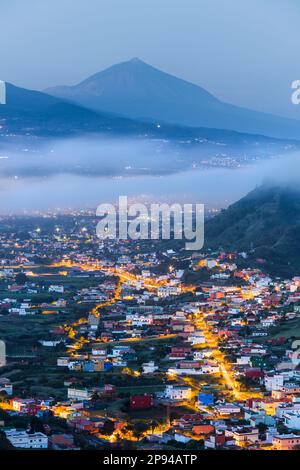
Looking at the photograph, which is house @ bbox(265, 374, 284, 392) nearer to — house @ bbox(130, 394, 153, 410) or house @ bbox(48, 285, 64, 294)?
house @ bbox(130, 394, 153, 410)

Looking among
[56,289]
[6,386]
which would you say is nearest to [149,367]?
[6,386]

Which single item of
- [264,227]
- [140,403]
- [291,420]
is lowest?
[291,420]

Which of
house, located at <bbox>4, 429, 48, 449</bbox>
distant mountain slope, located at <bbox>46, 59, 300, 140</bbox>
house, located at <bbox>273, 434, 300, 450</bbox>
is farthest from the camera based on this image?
distant mountain slope, located at <bbox>46, 59, 300, 140</bbox>

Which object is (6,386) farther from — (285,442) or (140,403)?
(285,442)

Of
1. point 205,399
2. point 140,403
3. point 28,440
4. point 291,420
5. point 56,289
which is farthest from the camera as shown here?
point 56,289

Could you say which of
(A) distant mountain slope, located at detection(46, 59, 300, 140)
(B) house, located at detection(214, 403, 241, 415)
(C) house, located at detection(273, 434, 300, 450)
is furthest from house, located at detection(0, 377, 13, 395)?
(A) distant mountain slope, located at detection(46, 59, 300, 140)

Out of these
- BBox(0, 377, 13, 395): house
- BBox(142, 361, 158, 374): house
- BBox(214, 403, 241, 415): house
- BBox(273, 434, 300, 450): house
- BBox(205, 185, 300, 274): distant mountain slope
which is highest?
BBox(205, 185, 300, 274): distant mountain slope

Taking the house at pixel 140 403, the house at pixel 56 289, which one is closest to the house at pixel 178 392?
the house at pixel 140 403
